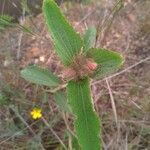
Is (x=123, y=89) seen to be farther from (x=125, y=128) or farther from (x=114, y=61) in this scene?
(x=114, y=61)

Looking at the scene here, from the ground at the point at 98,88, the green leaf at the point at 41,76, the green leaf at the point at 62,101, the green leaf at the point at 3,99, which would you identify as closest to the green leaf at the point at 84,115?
the green leaf at the point at 41,76

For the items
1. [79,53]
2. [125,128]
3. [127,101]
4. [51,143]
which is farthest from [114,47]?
[79,53]

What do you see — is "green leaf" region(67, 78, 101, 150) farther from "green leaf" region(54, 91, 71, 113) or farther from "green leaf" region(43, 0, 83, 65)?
"green leaf" region(54, 91, 71, 113)

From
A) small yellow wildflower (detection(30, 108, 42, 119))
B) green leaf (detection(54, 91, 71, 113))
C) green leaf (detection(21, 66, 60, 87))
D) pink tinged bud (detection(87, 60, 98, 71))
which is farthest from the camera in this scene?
small yellow wildflower (detection(30, 108, 42, 119))

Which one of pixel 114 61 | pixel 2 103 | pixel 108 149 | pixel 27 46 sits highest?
pixel 27 46

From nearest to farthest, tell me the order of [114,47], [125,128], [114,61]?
[114,61], [125,128], [114,47]

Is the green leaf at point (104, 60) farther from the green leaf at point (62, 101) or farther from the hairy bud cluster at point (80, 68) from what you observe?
the green leaf at point (62, 101)

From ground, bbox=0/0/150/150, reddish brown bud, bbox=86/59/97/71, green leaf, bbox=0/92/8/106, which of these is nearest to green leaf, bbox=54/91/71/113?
ground, bbox=0/0/150/150
